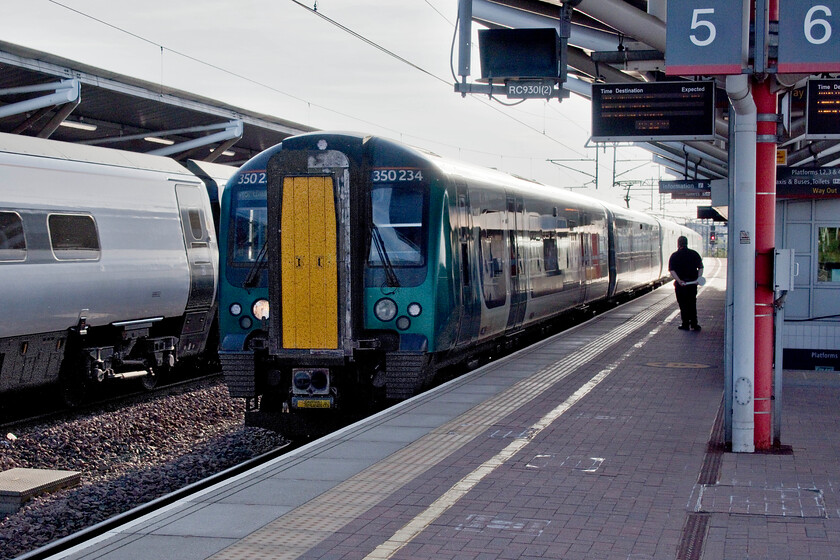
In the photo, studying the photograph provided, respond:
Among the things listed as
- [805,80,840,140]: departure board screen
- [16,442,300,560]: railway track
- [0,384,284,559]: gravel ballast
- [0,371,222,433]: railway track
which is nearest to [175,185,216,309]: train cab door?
[0,371,222,433]: railway track

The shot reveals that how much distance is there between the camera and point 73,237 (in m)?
12.6

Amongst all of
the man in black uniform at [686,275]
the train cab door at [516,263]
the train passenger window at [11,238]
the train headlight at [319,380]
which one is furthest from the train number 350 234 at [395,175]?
the man in black uniform at [686,275]

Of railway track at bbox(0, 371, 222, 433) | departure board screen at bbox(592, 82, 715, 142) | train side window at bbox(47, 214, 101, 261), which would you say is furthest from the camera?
railway track at bbox(0, 371, 222, 433)

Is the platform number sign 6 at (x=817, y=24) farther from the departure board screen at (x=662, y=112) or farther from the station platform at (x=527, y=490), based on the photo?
the station platform at (x=527, y=490)

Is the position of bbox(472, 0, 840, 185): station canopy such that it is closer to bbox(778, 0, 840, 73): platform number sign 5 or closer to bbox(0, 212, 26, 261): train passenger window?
bbox(778, 0, 840, 73): platform number sign 5

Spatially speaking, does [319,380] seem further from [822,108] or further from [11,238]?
[822,108]

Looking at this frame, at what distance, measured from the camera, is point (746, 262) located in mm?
8055

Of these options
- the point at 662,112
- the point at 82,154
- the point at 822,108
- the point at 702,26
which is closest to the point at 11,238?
the point at 82,154

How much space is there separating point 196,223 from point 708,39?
9677 millimetres

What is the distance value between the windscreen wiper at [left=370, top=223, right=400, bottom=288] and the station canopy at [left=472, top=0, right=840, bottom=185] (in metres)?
3.02

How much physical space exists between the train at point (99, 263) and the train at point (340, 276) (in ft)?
7.74

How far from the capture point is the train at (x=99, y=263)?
458 inches

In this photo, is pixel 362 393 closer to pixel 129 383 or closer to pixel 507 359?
pixel 507 359

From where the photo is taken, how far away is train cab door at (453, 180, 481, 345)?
11.6 m
